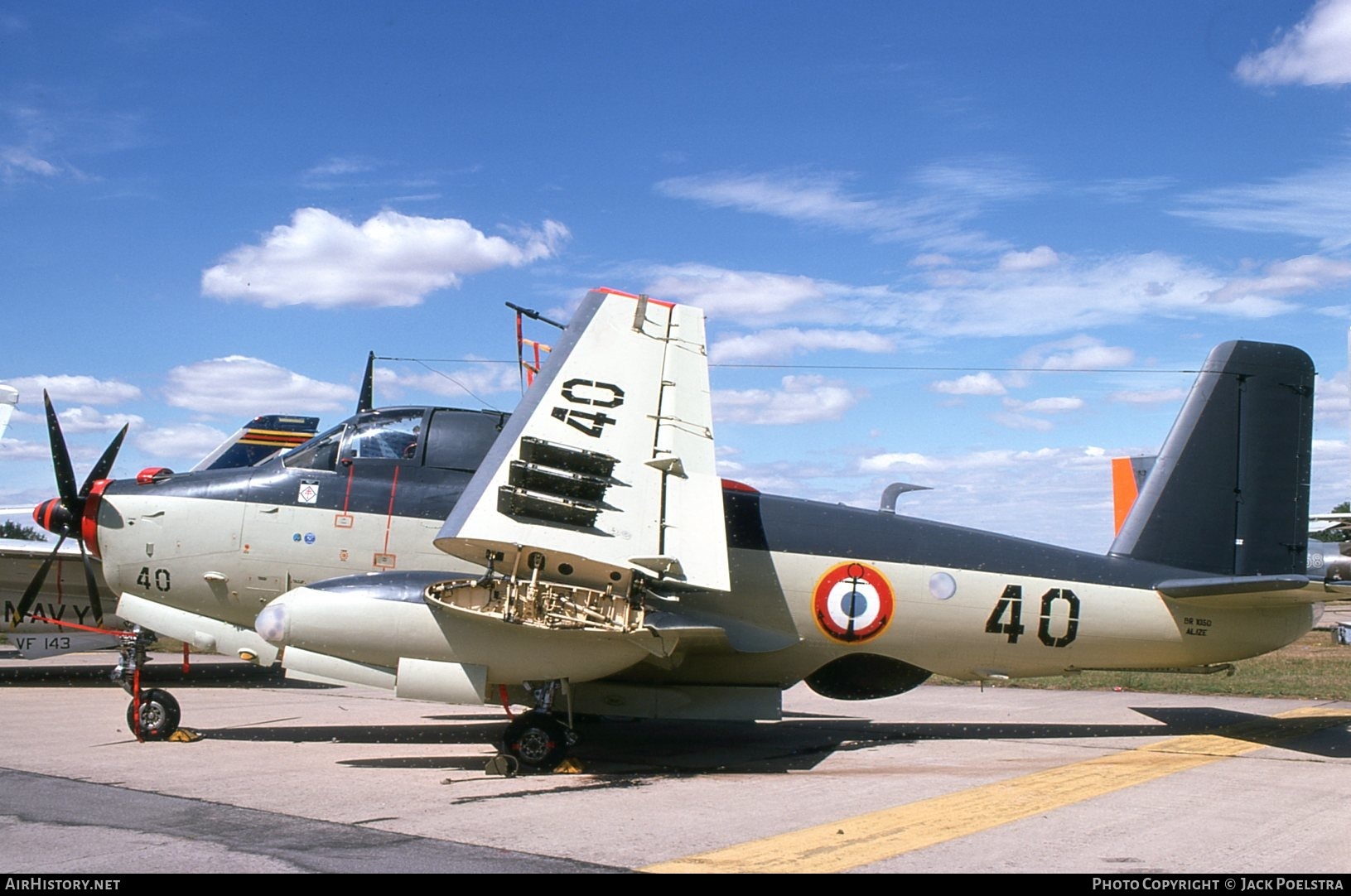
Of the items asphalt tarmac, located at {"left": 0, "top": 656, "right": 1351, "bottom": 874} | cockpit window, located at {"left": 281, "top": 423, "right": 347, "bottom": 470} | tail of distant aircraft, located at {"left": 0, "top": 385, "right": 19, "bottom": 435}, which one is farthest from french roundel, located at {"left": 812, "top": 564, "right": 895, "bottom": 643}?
tail of distant aircraft, located at {"left": 0, "top": 385, "right": 19, "bottom": 435}

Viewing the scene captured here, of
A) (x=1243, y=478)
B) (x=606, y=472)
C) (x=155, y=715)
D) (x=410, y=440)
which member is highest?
(x=1243, y=478)

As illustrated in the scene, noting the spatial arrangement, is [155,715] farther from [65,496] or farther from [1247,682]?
[1247,682]

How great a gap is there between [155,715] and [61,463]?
304 centimetres

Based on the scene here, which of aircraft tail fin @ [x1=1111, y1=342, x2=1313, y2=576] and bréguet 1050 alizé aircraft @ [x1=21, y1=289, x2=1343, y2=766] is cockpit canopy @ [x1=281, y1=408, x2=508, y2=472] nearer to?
bréguet 1050 alizé aircraft @ [x1=21, y1=289, x2=1343, y2=766]

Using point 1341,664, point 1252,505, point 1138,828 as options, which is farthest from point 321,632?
point 1341,664

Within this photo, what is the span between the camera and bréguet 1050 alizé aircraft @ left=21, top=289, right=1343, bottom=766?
9.80 m

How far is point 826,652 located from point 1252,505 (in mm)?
5319

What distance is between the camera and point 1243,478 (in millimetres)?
12219

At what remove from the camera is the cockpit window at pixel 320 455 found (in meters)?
11.7

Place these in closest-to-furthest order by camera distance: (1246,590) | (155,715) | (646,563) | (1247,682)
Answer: (646,563) → (1246,590) → (155,715) → (1247,682)

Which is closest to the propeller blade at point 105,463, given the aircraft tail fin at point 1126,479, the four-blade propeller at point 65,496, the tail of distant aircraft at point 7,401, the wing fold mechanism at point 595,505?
the four-blade propeller at point 65,496

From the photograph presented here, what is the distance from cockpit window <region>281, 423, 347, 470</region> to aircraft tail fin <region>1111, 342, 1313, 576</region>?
9.17 metres

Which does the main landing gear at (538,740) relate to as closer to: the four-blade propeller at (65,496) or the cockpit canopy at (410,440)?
the cockpit canopy at (410,440)

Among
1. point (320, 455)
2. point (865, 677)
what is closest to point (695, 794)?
point (865, 677)
